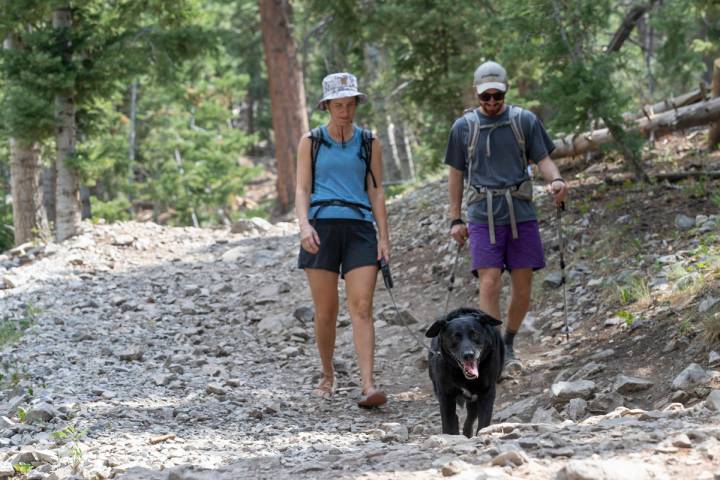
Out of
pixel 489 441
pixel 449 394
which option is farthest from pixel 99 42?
pixel 489 441

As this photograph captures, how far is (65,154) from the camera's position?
46.0 ft

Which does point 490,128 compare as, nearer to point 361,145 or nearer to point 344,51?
point 361,145

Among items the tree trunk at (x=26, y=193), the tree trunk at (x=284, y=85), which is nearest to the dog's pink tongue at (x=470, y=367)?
the tree trunk at (x=26, y=193)

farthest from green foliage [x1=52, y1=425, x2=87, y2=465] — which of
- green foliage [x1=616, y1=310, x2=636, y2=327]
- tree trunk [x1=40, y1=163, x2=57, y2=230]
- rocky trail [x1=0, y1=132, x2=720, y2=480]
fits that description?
tree trunk [x1=40, y1=163, x2=57, y2=230]

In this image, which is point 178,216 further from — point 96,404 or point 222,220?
point 96,404

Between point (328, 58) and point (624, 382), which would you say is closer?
point (624, 382)

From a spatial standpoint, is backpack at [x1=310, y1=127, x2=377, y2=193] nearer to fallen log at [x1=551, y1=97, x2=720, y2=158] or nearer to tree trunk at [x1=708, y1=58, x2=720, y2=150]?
fallen log at [x1=551, y1=97, x2=720, y2=158]

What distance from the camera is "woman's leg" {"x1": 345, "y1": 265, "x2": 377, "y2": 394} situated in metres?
6.51

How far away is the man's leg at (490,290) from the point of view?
6.66 meters

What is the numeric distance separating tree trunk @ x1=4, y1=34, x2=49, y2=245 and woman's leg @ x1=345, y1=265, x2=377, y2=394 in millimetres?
10735

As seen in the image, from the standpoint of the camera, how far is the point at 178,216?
33094 millimetres

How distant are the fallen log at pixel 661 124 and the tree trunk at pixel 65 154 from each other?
7.71m

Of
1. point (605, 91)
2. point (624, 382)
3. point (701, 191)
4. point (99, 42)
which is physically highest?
point (99, 42)

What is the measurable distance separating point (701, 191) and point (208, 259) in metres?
7.50
